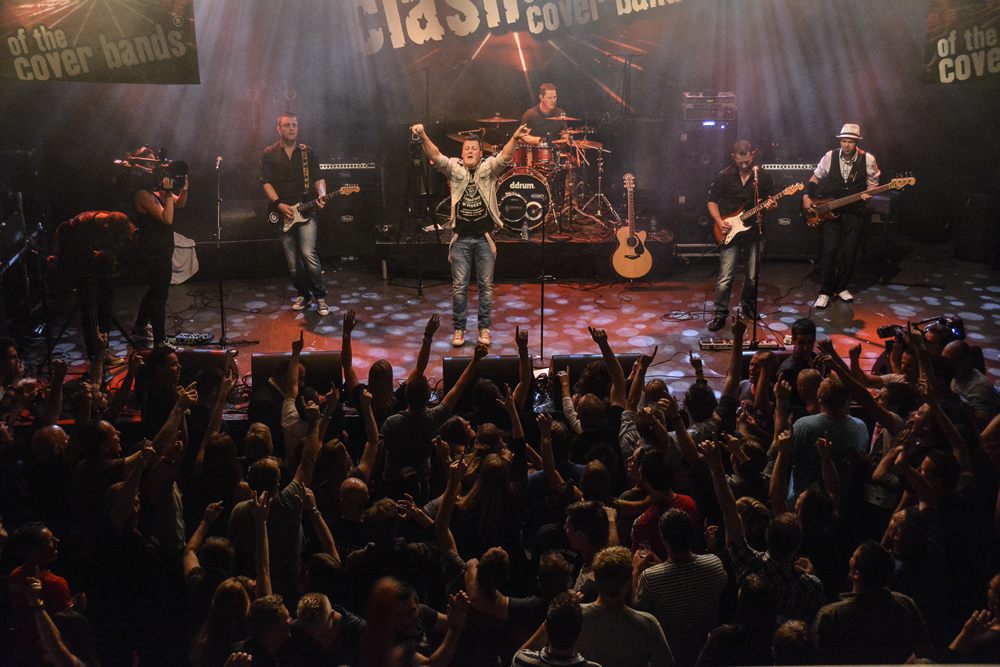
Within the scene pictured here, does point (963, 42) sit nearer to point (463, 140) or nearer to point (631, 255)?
point (631, 255)

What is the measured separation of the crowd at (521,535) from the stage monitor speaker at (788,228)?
6199 mm

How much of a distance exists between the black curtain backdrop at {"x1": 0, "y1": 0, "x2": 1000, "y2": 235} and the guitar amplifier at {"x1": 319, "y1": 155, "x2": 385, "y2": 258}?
1203 millimetres

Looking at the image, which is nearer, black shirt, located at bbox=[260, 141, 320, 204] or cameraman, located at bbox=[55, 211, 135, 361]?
cameraman, located at bbox=[55, 211, 135, 361]

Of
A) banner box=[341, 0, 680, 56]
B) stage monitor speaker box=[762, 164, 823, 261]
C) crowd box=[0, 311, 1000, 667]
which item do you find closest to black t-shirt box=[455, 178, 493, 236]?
crowd box=[0, 311, 1000, 667]

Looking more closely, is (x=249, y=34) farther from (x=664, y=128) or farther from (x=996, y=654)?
(x=996, y=654)

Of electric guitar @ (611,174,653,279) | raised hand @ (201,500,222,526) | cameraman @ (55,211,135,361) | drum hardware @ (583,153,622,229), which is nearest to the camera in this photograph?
raised hand @ (201,500,222,526)

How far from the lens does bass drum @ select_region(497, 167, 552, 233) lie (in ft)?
36.4

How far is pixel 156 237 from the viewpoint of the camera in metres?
7.97

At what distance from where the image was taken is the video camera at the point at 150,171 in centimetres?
792

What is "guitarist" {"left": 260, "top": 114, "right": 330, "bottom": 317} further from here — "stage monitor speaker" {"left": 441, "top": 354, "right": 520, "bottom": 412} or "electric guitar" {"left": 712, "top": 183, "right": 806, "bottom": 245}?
"electric guitar" {"left": 712, "top": 183, "right": 806, "bottom": 245}

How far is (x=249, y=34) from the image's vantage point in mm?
12156

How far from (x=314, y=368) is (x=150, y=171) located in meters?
2.77

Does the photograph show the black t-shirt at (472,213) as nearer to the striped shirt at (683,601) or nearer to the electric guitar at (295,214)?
the electric guitar at (295,214)

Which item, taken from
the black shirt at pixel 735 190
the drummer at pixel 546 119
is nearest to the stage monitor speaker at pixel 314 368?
the black shirt at pixel 735 190
